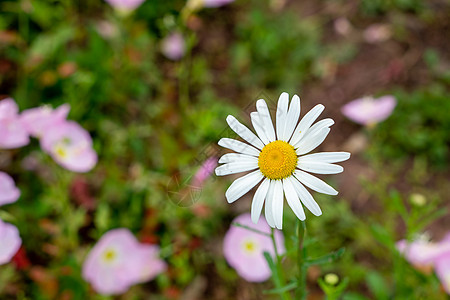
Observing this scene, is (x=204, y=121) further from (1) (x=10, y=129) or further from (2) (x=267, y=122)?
(2) (x=267, y=122)

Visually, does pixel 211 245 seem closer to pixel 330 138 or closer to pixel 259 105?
pixel 330 138

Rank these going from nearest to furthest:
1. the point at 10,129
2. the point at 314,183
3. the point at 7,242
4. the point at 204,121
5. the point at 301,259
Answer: the point at 314,183
the point at 301,259
the point at 7,242
the point at 10,129
the point at 204,121

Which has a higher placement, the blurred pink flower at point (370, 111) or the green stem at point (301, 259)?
the blurred pink flower at point (370, 111)

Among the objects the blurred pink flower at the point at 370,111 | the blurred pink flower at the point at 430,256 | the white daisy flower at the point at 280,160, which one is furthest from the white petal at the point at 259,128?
the blurred pink flower at the point at 370,111

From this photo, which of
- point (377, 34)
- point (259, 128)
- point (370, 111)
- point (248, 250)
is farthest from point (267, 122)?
point (377, 34)

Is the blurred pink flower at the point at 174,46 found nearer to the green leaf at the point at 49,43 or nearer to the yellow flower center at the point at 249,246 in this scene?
the green leaf at the point at 49,43

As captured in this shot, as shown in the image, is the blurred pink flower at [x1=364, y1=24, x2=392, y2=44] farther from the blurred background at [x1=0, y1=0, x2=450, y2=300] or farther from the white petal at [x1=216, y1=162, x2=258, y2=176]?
the white petal at [x1=216, y1=162, x2=258, y2=176]
